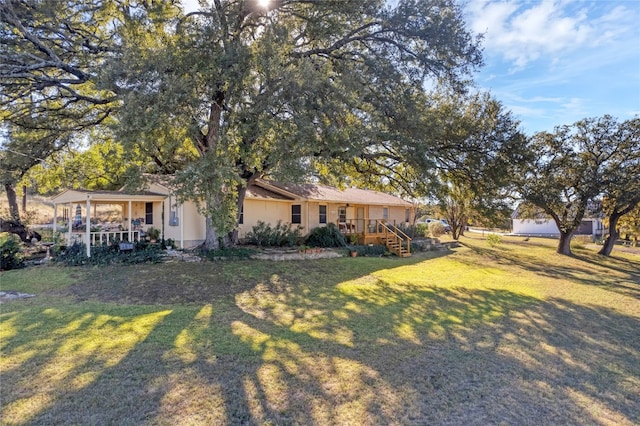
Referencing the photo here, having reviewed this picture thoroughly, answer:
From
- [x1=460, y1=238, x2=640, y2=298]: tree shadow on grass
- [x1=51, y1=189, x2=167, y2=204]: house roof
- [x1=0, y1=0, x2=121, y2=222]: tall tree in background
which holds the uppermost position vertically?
[x1=0, y1=0, x2=121, y2=222]: tall tree in background

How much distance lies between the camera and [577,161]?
63.1 ft

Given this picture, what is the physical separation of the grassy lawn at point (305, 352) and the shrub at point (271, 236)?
5387 mm

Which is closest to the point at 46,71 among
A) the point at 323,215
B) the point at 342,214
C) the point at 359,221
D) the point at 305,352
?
the point at 323,215

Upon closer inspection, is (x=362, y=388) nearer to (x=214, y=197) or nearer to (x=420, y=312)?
(x=420, y=312)

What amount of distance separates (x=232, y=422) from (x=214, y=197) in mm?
7302

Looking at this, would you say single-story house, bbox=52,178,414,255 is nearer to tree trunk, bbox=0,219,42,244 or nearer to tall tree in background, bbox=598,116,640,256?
tree trunk, bbox=0,219,42,244

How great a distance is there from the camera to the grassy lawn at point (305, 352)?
142 inches

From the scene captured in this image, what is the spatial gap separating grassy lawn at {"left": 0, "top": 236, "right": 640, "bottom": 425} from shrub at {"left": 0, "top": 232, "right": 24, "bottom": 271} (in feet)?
4.76

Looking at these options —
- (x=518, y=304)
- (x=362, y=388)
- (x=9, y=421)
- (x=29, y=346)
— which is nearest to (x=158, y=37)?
(x=29, y=346)

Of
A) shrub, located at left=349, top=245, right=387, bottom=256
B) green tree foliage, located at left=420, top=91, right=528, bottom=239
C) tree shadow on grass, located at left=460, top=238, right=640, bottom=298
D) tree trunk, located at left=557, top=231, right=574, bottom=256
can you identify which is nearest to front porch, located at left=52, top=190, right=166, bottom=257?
shrub, located at left=349, top=245, right=387, bottom=256

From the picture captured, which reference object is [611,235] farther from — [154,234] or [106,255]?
[106,255]

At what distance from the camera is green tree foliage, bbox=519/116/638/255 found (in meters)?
18.6

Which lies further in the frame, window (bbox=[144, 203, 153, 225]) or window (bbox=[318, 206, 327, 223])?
window (bbox=[318, 206, 327, 223])

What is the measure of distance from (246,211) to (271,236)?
6.05 ft
